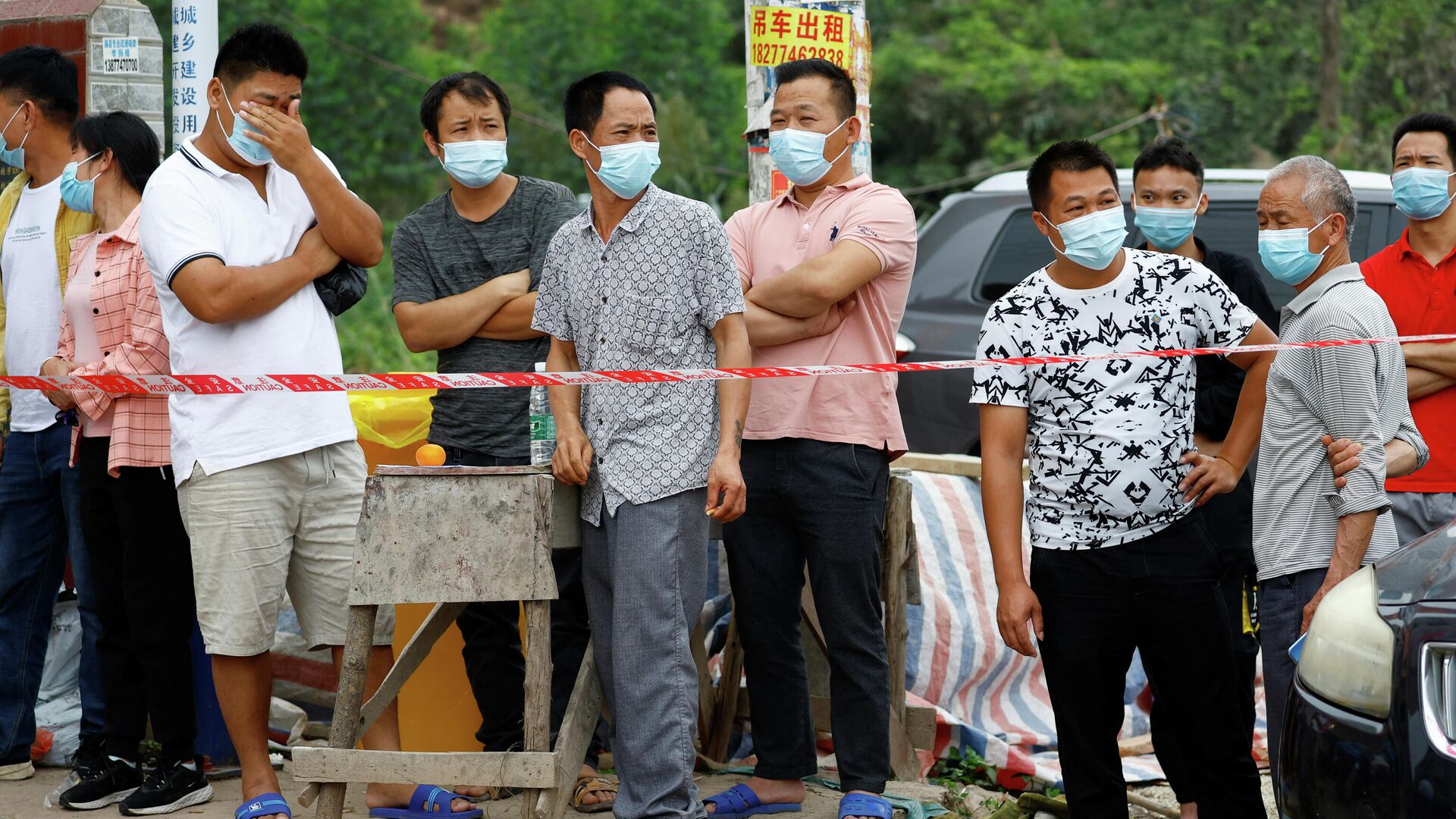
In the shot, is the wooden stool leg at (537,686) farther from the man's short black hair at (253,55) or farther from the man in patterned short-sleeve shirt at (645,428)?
the man's short black hair at (253,55)

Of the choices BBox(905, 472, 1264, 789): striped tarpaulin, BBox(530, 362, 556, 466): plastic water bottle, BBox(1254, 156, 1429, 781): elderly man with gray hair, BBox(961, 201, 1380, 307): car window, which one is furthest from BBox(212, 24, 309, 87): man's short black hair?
BBox(961, 201, 1380, 307): car window

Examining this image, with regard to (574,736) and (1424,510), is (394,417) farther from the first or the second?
(1424,510)

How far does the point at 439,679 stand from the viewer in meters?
4.71

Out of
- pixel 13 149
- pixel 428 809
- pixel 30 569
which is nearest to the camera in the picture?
pixel 428 809

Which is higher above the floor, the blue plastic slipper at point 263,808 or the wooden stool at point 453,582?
the wooden stool at point 453,582

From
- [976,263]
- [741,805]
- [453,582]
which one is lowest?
[741,805]

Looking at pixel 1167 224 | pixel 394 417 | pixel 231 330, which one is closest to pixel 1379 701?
pixel 1167 224

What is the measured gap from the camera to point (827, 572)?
13.2 ft

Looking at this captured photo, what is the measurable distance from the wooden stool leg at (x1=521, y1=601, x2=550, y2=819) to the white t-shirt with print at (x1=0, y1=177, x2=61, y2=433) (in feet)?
7.18

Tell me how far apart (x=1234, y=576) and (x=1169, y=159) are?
130cm

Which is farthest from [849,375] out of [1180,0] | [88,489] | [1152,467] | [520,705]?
[1180,0]

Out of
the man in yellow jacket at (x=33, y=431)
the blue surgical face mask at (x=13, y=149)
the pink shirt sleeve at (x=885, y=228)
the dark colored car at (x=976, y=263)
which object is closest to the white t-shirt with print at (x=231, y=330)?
the man in yellow jacket at (x=33, y=431)

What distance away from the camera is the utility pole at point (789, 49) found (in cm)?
484

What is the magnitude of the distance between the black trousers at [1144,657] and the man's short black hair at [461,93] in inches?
82.2
